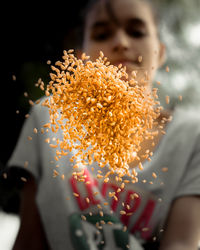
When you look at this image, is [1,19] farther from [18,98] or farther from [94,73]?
[94,73]

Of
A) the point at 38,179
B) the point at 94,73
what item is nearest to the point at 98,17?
the point at 94,73

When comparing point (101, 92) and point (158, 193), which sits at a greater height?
point (101, 92)

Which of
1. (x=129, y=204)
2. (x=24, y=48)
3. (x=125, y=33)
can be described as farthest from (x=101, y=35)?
(x=129, y=204)

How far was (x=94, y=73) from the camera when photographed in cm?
31

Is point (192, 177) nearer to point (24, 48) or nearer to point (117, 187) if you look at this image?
point (117, 187)

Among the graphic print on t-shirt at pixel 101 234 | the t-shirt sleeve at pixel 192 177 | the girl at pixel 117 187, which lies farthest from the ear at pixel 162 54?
the graphic print on t-shirt at pixel 101 234

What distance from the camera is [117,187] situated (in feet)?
1.31

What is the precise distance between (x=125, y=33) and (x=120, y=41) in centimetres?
3

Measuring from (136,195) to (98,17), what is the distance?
0.90ft

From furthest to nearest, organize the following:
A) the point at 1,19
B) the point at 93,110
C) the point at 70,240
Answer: the point at 1,19 → the point at 70,240 → the point at 93,110

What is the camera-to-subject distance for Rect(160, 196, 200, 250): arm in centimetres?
38

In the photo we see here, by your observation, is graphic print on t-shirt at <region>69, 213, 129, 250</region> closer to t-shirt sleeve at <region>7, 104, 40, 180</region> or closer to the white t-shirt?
the white t-shirt

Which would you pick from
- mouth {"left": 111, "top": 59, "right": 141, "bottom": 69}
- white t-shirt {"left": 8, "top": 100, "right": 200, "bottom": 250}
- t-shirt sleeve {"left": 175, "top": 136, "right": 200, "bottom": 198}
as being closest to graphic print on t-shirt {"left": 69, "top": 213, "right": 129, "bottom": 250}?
white t-shirt {"left": 8, "top": 100, "right": 200, "bottom": 250}

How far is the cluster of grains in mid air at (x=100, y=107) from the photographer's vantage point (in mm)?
309
